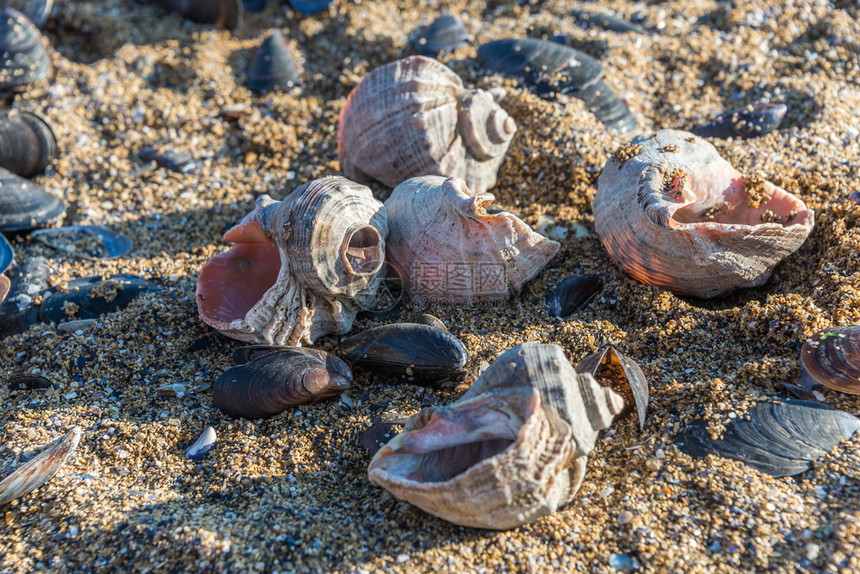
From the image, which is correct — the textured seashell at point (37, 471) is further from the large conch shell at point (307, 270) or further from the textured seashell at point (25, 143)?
the textured seashell at point (25, 143)

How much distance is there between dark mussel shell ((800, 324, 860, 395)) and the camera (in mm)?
3041

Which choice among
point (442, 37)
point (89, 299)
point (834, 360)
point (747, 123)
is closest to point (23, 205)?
point (89, 299)

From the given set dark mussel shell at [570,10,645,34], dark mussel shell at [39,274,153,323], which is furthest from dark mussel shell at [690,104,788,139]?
dark mussel shell at [39,274,153,323]

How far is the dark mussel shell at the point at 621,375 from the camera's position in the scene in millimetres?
3098

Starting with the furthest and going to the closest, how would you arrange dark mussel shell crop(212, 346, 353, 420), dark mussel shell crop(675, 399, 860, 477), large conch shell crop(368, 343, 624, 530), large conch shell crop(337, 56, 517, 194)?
large conch shell crop(337, 56, 517, 194) → dark mussel shell crop(212, 346, 353, 420) → dark mussel shell crop(675, 399, 860, 477) → large conch shell crop(368, 343, 624, 530)

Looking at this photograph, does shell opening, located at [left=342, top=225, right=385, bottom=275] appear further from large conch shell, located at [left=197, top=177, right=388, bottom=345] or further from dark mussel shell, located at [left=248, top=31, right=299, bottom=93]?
dark mussel shell, located at [left=248, top=31, right=299, bottom=93]

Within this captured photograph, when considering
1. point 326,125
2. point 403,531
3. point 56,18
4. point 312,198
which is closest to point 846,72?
point 326,125

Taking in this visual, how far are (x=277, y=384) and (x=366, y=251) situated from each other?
97 centimetres

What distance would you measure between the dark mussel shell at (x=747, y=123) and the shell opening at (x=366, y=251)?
8.99ft

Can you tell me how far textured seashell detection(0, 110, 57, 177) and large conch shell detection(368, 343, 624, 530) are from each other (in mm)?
4240

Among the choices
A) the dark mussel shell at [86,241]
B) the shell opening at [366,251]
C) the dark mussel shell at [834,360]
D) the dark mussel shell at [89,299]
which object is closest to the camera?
the dark mussel shell at [834,360]

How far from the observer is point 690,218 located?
4031 millimetres

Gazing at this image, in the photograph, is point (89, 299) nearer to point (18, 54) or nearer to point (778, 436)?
point (18, 54)

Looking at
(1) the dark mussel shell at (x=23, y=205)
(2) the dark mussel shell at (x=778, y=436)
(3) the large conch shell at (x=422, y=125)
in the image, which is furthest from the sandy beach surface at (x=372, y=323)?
(3) the large conch shell at (x=422, y=125)
